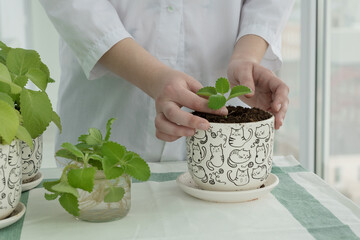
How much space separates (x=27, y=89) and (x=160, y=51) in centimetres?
48

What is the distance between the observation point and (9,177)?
0.75 meters

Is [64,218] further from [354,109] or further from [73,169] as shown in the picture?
[354,109]

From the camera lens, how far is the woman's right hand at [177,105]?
83 centimetres

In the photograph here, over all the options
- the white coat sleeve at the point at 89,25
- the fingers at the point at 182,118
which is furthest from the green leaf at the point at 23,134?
the white coat sleeve at the point at 89,25

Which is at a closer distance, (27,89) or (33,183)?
(27,89)

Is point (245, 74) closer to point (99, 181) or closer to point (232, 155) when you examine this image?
point (232, 155)

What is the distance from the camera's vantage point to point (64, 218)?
2.65ft

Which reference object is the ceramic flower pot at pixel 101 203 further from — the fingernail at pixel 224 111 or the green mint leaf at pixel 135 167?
the fingernail at pixel 224 111

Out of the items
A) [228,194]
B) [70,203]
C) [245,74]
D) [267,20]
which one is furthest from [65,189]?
[267,20]

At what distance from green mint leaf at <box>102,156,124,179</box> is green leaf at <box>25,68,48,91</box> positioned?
16 cm

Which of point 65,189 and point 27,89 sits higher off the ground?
point 27,89

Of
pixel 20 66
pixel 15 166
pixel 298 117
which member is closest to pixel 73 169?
pixel 15 166

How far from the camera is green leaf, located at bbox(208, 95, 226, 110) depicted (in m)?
Answer: 0.80

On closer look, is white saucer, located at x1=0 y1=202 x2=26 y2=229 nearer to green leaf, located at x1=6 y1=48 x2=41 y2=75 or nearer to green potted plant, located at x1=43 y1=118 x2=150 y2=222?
green potted plant, located at x1=43 y1=118 x2=150 y2=222
